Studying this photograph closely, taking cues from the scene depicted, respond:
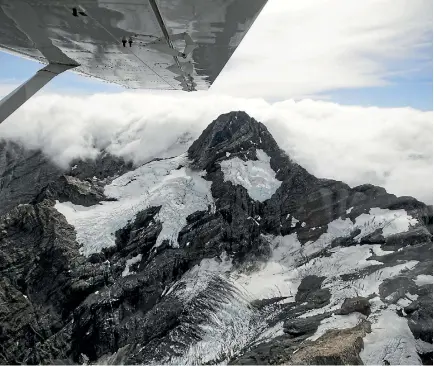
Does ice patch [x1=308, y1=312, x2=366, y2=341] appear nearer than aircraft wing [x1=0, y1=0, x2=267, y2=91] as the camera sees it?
No

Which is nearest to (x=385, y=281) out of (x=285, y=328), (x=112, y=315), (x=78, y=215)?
(x=285, y=328)

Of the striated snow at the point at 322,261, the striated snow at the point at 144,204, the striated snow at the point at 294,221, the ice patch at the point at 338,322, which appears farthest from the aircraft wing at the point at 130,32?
the striated snow at the point at 294,221

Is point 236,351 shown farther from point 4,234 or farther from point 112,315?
point 4,234

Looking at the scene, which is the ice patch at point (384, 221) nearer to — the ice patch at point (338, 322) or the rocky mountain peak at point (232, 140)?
the ice patch at point (338, 322)

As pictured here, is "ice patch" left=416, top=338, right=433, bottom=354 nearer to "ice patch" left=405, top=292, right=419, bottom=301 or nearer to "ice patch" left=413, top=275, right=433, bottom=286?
"ice patch" left=405, top=292, right=419, bottom=301

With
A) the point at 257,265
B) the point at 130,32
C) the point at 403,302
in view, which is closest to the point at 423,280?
the point at 403,302

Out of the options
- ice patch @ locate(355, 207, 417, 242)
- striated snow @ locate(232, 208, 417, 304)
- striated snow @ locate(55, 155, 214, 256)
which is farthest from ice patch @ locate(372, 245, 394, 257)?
striated snow @ locate(55, 155, 214, 256)

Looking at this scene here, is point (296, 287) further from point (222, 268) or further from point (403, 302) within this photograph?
point (403, 302)
